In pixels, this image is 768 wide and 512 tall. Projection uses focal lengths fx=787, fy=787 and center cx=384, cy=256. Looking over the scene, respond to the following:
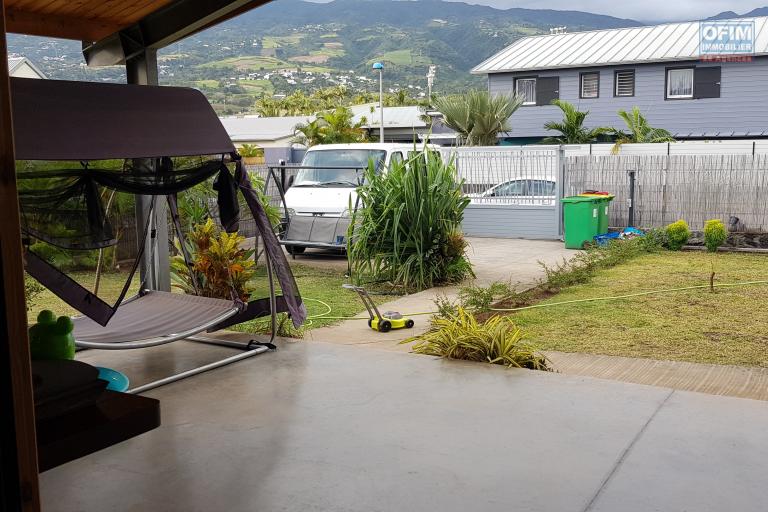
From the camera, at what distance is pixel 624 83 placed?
992 inches

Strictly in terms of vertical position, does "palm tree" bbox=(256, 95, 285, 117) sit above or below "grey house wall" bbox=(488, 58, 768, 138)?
above

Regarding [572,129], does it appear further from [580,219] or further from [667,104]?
[580,219]

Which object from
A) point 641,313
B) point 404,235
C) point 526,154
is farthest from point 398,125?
point 641,313

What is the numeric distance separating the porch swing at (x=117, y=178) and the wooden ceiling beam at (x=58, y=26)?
127 centimetres

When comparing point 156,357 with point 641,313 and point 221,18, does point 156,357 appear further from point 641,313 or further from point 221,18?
point 641,313

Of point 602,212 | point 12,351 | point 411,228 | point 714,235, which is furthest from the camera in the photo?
point 602,212

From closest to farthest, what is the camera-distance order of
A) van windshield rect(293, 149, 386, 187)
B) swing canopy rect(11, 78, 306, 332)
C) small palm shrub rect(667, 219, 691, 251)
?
swing canopy rect(11, 78, 306, 332)
van windshield rect(293, 149, 386, 187)
small palm shrub rect(667, 219, 691, 251)

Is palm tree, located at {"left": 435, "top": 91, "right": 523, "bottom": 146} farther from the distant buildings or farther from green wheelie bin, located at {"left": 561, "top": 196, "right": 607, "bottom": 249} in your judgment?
green wheelie bin, located at {"left": 561, "top": 196, "right": 607, "bottom": 249}

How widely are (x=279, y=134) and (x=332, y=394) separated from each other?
30.1m

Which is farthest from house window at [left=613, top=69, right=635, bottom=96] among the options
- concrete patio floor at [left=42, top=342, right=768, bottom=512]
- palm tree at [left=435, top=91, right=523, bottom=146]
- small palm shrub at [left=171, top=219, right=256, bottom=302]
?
concrete patio floor at [left=42, top=342, right=768, bottom=512]

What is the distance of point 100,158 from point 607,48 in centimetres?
2381

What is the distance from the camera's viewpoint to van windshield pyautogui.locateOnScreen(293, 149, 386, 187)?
40.8 feet

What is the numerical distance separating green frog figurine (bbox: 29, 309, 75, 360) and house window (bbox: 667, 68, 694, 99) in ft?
A: 81.5

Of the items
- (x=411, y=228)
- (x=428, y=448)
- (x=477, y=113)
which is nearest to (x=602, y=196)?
(x=411, y=228)
